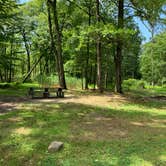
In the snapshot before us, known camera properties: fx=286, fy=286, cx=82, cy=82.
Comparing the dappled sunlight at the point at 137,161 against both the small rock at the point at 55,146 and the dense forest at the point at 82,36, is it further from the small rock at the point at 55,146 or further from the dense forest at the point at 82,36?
the dense forest at the point at 82,36

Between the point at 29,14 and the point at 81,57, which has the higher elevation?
the point at 29,14

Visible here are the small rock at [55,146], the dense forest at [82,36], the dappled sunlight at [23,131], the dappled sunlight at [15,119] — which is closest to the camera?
the small rock at [55,146]

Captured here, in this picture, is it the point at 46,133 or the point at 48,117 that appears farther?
the point at 48,117

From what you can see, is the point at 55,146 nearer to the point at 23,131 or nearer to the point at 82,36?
the point at 23,131

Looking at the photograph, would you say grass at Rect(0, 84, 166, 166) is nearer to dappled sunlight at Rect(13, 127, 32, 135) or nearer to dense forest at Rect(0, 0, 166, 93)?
dappled sunlight at Rect(13, 127, 32, 135)

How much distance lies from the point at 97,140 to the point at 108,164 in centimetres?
129

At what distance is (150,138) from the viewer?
22.5 ft

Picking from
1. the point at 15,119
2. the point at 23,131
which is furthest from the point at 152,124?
the point at 15,119

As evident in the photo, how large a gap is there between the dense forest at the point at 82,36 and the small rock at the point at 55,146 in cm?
707

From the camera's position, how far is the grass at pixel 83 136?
18.5 ft

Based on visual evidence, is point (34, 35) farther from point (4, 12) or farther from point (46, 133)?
point (46, 133)

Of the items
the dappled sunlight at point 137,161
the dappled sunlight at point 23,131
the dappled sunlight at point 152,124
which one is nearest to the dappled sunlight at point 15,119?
the dappled sunlight at point 23,131

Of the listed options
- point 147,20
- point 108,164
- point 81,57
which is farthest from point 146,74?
point 108,164

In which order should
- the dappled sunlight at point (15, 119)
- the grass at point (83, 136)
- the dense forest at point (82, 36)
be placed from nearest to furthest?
the grass at point (83, 136)
the dappled sunlight at point (15, 119)
the dense forest at point (82, 36)
